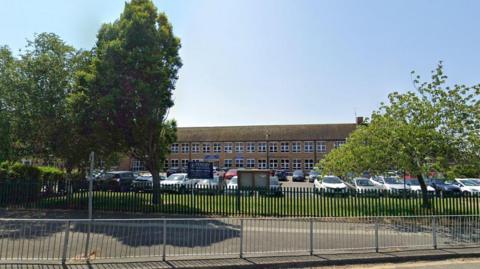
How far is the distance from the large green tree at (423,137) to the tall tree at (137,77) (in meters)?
9.16

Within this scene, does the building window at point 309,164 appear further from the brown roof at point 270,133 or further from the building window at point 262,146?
the building window at point 262,146

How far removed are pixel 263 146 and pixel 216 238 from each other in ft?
171

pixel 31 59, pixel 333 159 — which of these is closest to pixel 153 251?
pixel 333 159

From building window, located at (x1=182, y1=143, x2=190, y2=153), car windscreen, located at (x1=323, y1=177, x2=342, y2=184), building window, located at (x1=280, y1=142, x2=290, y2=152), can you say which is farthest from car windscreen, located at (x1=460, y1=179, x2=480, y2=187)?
building window, located at (x1=182, y1=143, x2=190, y2=153)

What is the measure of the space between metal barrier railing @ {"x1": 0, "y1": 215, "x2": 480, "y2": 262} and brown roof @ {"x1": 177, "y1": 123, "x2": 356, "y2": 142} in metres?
50.0

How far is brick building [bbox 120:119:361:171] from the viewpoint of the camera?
196 ft

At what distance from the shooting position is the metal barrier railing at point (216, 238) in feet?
26.7

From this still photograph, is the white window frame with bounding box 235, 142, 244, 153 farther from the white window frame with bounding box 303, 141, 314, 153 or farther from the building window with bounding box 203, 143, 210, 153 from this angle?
the white window frame with bounding box 303, 141, 314, 153

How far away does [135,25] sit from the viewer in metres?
15.0

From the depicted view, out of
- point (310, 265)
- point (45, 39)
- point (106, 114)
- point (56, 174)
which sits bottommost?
point (310, 265)

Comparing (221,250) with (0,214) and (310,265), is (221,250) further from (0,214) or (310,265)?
(0,214)

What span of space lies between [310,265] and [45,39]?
57.3ft

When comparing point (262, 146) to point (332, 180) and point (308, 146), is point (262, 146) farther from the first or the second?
point (332, 180)

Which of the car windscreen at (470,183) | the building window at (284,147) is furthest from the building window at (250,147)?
the car windscreen at (470,183)
